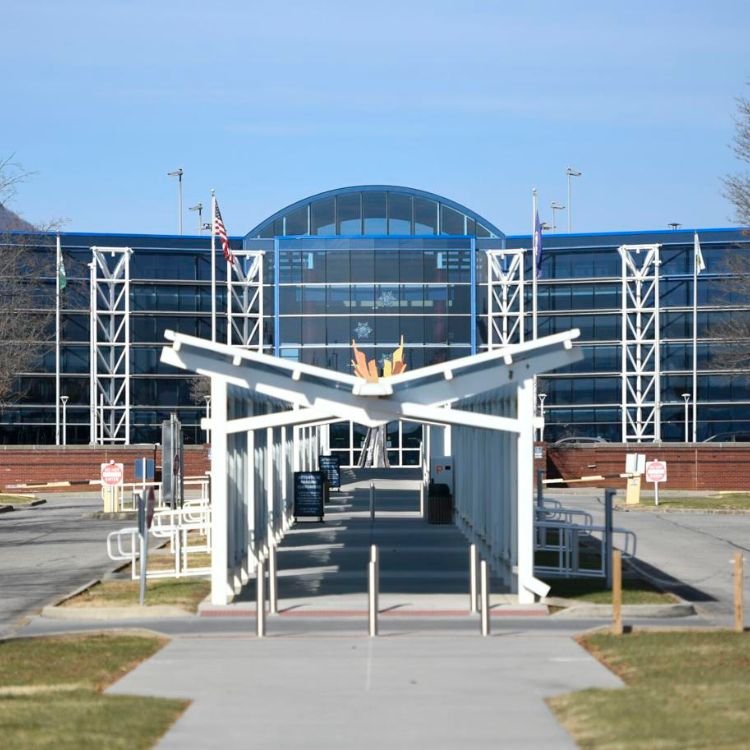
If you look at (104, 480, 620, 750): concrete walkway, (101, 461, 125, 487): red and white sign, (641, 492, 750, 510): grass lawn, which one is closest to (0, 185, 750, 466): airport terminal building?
(641, 492, 750, 510): grass lawn

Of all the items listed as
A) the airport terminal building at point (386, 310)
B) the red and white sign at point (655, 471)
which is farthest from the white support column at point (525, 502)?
the airport terminal building at point (386, 310)

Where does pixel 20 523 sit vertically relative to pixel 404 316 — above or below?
below

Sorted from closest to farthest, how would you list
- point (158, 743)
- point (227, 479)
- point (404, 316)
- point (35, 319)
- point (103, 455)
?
point (158, 743)
point (227, 479)
point (103, 455)
point (35, 319)
point (404, 316)

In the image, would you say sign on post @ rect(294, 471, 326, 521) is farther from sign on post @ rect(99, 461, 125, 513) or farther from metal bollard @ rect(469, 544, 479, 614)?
metal bollard @ rect(469, 544, 479, 614)

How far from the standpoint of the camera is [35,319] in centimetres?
6550

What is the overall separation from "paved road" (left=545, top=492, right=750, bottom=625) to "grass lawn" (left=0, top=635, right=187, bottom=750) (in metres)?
7.34

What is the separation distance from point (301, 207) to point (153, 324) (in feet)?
29.9

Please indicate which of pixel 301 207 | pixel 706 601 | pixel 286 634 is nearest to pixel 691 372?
pixel 301 207

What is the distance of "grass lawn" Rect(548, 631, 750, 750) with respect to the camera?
10.5m

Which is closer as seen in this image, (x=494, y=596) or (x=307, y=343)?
(x=494, y=596)

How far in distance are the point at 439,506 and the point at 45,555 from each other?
985 cm

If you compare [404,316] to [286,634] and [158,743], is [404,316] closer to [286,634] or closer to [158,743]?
[286,634]

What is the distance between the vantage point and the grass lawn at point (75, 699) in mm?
10719

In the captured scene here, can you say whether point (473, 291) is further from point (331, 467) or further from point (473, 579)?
point (473, 579)
